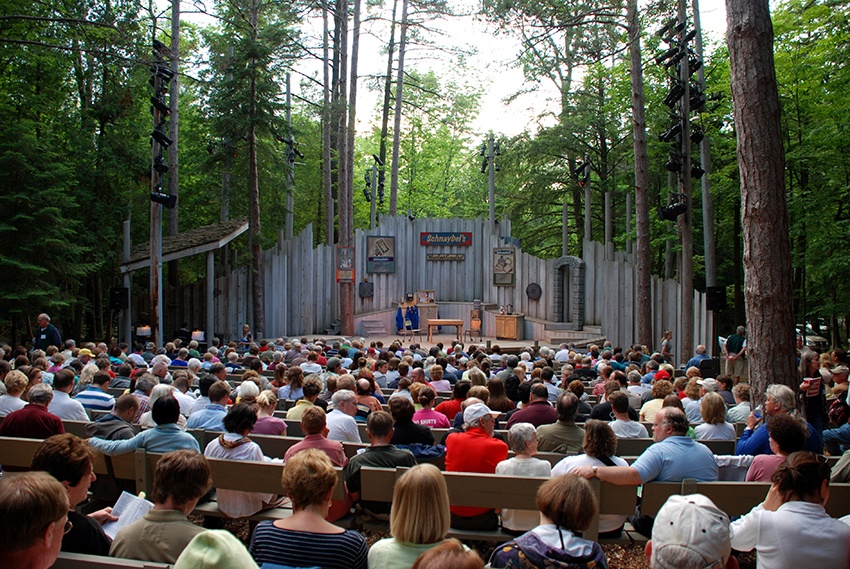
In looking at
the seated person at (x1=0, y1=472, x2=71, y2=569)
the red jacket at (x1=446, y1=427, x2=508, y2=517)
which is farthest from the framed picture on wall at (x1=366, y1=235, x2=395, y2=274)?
the seated person at (x1=0, y1=472, x2=71, y2=569)

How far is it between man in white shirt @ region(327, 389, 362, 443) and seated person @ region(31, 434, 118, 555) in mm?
2290

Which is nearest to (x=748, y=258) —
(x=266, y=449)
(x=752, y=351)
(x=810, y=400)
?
(x=752, y=351)

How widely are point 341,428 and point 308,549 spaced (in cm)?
257

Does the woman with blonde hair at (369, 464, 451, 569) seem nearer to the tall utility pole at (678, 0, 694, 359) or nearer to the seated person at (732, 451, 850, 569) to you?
the seated person at (732, 451, 850, 569)

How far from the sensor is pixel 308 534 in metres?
2.81

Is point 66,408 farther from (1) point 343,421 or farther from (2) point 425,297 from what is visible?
(2) point 425,297

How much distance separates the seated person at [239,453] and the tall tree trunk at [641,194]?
40.1 ft

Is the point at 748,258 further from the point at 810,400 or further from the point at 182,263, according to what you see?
the point at 182,263

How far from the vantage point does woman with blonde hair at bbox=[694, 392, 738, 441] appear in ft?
17.4

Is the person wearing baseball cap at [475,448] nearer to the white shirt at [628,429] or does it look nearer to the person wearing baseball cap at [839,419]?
the white shirt at [628,429]

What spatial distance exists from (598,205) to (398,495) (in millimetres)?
24256

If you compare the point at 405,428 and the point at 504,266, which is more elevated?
the point at 504,266

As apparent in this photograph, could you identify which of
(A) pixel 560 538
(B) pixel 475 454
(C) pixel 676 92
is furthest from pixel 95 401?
(C) pixel 676 92

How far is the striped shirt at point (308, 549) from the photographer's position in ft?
9.07
